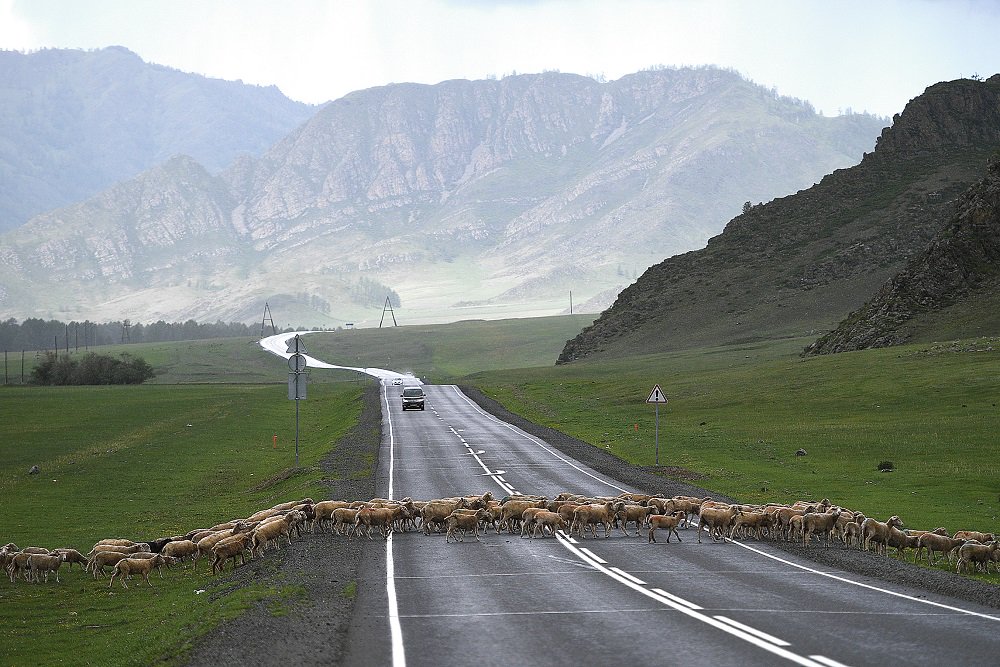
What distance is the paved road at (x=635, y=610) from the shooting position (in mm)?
15516

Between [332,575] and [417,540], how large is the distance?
19.1 ft

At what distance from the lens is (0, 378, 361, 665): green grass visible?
65.7ft

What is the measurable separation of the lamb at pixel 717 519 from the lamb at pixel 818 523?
1944 mm

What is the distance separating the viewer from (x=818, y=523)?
28.0 metres

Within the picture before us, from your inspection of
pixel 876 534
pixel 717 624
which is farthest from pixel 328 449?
→ pixel 717 624

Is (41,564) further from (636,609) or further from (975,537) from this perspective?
(975,537)

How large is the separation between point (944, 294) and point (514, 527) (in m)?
93.3

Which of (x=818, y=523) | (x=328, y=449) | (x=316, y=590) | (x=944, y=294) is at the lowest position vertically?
(x=328, y=449)

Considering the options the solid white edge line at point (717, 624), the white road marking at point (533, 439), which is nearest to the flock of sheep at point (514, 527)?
the solid white edge line at point (717, 624)

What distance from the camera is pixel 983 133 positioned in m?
191

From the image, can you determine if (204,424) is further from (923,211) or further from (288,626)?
(923,211)

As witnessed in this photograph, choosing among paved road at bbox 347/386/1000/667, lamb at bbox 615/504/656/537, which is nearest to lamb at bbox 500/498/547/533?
paved road at bbox 347/386/1000/667

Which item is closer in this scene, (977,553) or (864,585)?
(864,585)

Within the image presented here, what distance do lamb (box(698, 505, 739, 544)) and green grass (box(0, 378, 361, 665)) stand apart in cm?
1244
